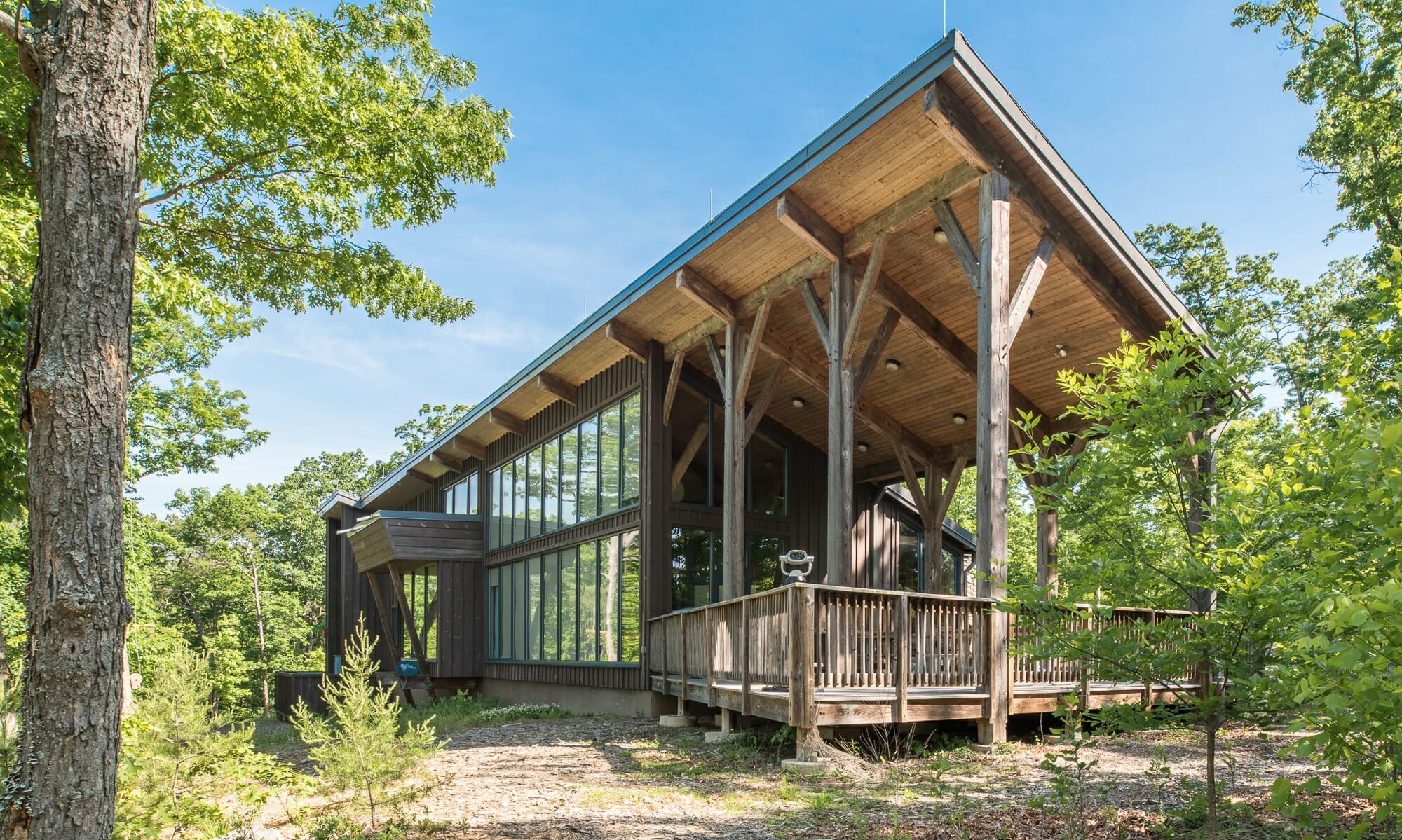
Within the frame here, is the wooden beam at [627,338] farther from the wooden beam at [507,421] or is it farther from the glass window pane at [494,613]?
the glass window pane at [494,613]

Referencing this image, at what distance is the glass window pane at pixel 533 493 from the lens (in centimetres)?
1734

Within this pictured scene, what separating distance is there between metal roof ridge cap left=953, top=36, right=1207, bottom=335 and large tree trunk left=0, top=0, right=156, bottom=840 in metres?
6.01

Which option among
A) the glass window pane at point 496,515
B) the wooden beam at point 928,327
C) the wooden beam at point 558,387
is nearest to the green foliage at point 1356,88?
the wooden beam at point 928,327

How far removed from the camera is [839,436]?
995 cm

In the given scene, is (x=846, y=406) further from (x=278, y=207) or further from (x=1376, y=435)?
(x=1376, y=435)

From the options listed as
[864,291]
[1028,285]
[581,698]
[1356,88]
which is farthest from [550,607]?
[1356,88]

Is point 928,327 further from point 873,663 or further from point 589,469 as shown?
point 589,469

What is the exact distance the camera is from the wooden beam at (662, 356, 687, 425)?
13.4m

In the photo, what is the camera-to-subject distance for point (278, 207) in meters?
10.8

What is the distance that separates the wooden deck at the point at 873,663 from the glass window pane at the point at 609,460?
18.7 ft

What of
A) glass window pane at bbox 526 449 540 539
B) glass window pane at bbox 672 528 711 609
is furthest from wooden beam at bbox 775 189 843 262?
glass window pane at bbox 526 449 540 539

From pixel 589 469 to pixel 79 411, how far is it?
37.8 feet

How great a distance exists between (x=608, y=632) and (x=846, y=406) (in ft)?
20.3

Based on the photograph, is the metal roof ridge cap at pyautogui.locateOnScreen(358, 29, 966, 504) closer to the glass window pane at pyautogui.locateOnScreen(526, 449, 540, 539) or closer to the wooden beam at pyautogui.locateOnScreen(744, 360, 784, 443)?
the glass window pane at pyautogui.locateOnScreen(526, 449, 540, 539)
